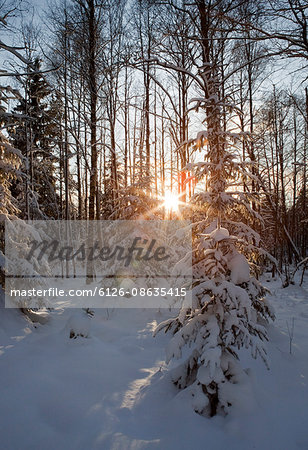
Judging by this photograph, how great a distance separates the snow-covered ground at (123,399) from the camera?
3.30 m

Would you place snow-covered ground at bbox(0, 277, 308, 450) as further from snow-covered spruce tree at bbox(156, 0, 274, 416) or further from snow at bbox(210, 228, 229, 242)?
snow at bbox(210, 228, 229, 242)

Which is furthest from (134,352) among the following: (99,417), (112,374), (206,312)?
(206,312)

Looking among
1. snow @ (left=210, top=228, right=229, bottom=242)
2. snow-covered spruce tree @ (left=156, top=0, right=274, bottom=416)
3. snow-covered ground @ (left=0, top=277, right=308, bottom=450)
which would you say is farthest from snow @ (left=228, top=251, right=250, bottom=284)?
snow-covered ground @ (left=0, top=277, right=308, bottom=450)

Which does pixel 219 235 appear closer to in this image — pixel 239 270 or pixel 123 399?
pixel 239 270

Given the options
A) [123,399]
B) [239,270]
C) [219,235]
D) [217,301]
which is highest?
[219,235]

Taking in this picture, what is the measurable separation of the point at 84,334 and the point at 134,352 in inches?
48.9

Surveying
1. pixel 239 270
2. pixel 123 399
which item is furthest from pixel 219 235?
pixel 123 399

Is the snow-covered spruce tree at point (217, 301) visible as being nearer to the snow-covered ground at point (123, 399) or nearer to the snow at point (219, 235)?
the snow at point (219, 235)

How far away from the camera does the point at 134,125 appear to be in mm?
17250

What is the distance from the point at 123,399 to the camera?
4121mm

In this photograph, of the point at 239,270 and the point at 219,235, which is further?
the point at 239,270

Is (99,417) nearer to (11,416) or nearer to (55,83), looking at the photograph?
(11,416)

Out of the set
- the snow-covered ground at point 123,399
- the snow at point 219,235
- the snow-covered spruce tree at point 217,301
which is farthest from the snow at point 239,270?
the snow-covered ground at point 123,399

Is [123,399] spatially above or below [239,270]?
below
